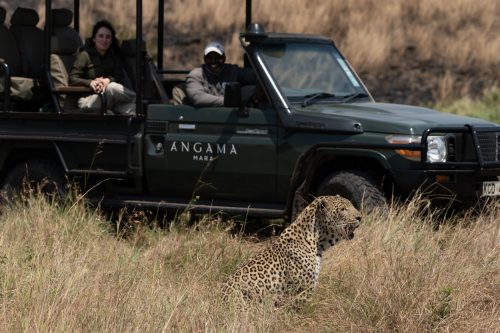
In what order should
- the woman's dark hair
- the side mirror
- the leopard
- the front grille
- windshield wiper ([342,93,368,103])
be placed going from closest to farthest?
the leopard
the front grille
the side mirror
windshield wiper ([342,93,368,103])
the woman's dark hair

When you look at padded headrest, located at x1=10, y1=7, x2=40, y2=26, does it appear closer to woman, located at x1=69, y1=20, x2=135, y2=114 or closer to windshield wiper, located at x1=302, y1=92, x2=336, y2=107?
woman, located at x1=69, y1=20, x2=135, y2=114

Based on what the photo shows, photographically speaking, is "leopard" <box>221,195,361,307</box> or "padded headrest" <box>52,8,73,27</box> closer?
"leopard" <box>221,195,361,307</box>

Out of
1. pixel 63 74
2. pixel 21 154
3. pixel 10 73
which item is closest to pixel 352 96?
pixel 63 74

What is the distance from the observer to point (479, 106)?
21.9 meters

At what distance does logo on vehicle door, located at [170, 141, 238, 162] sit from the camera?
9.38 metres

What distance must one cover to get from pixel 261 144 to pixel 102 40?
200cm

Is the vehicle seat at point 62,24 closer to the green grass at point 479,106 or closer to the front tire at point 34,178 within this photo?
the front tire at point 34,178

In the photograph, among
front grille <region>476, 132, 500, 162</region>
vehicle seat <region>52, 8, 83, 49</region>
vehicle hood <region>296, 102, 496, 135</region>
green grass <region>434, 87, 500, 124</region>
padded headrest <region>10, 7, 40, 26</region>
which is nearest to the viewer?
vehicle hood <region>296, 102, 496, 135</region>

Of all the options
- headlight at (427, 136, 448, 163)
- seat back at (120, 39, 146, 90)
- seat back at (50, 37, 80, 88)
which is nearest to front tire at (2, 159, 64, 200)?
seat back at (50, 37, 80, 88)

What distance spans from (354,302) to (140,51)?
12.3ft

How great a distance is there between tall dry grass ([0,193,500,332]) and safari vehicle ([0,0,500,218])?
39 cm

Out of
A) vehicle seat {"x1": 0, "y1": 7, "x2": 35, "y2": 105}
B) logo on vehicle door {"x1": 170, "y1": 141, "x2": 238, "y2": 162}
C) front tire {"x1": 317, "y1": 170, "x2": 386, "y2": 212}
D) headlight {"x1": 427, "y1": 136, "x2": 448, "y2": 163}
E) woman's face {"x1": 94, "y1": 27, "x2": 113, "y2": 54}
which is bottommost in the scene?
front tire {"x1": 317, "y1": 170, "x2": 386, "y2": 212}

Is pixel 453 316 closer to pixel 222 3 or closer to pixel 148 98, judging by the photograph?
pixel 148 98

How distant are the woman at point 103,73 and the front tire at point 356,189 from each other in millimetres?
1928
